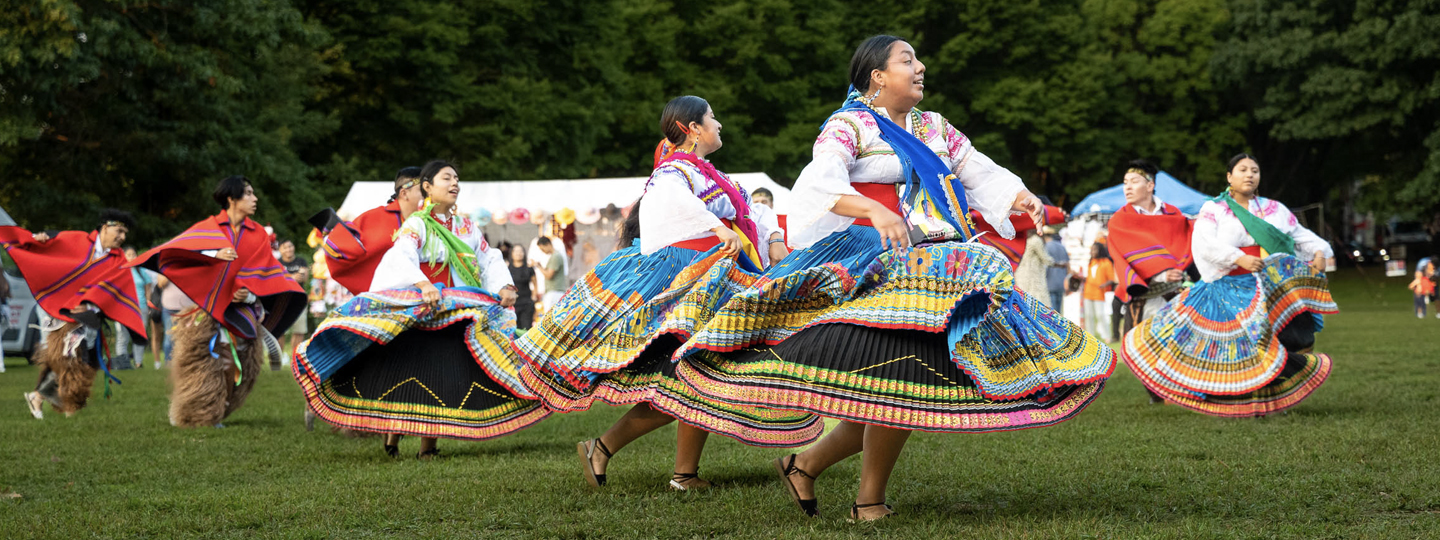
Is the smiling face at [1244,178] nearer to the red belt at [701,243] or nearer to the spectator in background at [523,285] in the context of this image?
the red belt at [701,243]

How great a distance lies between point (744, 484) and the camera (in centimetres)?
596

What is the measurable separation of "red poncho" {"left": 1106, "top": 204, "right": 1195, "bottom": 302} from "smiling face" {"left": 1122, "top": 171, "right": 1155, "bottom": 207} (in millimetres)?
108

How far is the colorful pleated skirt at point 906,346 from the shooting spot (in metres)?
4.35

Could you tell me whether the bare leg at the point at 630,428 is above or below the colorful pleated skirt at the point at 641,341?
below

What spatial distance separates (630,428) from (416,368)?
172 centimetres

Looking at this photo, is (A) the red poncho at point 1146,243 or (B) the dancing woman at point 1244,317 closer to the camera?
(B) the dancing woman at point 1244,317

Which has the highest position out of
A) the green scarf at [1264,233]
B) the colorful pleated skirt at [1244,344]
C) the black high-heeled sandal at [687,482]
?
the green scarf at [1264,233]

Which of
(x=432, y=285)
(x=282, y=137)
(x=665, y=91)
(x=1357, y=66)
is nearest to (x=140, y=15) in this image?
(x=282, y=137)

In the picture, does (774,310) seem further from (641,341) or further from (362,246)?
(362,246)

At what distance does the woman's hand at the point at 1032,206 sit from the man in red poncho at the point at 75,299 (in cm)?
666

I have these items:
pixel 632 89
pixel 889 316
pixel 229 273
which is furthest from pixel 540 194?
pixel 889 316

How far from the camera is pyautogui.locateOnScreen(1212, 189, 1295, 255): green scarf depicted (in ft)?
27.6

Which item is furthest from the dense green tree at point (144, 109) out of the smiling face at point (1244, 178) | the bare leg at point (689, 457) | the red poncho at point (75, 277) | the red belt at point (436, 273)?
the bare leg at point (689, 457)

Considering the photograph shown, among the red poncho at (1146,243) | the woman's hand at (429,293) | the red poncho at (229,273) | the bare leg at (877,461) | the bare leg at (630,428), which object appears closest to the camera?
the bare leg at (877,461)
